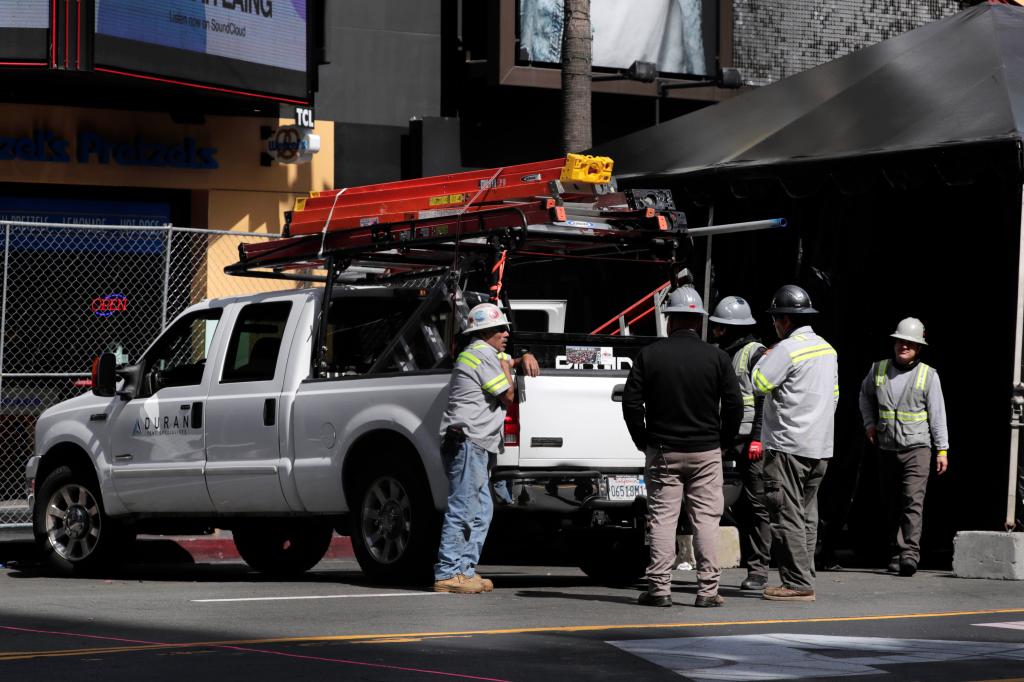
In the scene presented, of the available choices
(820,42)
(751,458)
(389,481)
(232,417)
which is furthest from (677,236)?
(820,42)

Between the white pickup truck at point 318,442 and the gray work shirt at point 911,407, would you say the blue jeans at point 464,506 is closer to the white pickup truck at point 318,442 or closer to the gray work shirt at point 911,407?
the white pickup truck at point 318,442

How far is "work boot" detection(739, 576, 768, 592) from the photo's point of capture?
→ 37.3 ft

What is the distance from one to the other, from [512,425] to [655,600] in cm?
139

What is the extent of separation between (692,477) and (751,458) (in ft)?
3.09

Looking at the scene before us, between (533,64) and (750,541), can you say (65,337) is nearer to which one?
(533,64)

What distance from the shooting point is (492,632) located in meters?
8.61

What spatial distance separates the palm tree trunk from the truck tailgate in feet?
20.7

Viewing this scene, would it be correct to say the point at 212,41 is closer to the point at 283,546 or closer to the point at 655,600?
the point at 283,546

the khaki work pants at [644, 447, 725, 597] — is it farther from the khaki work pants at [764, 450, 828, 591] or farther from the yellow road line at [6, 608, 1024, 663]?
the yellow road line at [6, 608, 1024, 663]

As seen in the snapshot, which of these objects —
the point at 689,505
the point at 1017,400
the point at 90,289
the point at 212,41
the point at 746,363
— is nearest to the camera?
the point at 689,505

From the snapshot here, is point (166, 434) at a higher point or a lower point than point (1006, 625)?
higher

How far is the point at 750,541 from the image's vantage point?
38.4 feet

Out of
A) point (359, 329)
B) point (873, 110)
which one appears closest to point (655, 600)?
point (359, 329)

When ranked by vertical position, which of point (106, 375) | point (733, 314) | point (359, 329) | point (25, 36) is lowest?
point (106, 375)
